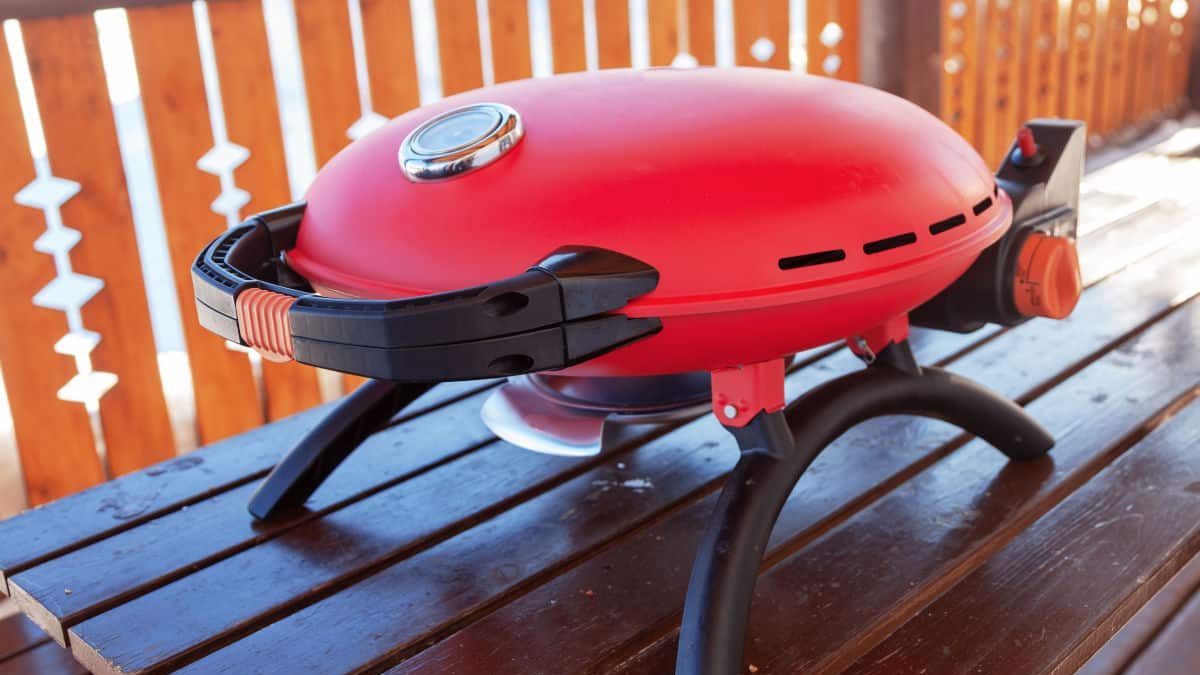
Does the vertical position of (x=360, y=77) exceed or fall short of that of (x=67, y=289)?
it exceeds it

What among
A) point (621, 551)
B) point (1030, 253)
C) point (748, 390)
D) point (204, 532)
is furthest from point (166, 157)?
point (1030, 253)

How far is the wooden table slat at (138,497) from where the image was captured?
3.51 ft

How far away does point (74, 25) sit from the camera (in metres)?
1.52

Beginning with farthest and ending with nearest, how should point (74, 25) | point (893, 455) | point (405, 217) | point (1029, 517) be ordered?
point (74, 25) < point (893, 455) < point (1029, 517) < point (405, 217)

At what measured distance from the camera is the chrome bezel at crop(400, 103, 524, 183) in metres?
0.79

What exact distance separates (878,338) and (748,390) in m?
0.17

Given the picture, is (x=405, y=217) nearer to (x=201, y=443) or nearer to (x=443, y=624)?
(x=443, y=624)

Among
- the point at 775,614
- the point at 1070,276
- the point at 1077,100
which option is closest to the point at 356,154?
the point at 775,614

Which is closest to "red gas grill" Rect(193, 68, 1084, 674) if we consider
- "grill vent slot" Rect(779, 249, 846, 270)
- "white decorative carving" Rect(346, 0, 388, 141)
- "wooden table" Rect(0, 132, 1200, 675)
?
"grill vent slot" Rect(779, 249, 846, 270)

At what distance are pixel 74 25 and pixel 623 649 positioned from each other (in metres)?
1.19

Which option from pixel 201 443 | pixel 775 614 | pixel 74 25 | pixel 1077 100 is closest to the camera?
pixel 775 614

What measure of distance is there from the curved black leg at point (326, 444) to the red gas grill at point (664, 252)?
0.22 meters

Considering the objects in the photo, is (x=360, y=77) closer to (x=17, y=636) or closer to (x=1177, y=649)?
(x=17, y=636)

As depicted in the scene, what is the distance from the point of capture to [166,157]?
1.68 m
